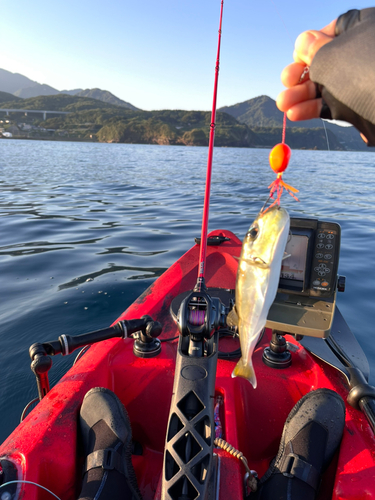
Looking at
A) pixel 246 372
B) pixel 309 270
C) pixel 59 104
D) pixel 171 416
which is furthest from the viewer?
pixel 59 104

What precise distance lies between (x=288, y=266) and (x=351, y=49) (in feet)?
7.19

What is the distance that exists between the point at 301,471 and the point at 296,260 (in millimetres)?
1660

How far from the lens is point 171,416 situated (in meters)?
2.11

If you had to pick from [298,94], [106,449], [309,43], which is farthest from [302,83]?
[106,449]

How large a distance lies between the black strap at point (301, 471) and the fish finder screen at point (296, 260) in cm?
145

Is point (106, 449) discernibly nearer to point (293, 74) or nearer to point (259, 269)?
point (259, 269)

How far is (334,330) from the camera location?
3.80 m

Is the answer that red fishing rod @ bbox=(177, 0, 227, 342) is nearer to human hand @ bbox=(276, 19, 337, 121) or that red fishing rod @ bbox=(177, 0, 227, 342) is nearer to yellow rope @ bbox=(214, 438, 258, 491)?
yellow rope @ bbox=(214, 438, 258, 491)

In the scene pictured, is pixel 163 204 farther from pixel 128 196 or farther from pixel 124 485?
pixel 124 485

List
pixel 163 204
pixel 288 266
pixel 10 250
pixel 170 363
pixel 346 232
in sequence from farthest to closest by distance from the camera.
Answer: pixel 163 204, pixel 346 232, pixel 10 250, pixel 170 363, pixel 288 266

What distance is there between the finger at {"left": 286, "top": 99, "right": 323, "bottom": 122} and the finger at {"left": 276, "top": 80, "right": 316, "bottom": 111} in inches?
0.8

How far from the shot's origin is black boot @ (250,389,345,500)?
7.16ft

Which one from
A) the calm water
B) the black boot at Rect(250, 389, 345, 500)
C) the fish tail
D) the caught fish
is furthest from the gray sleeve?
the calm water

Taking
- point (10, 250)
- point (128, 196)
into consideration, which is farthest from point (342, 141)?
point (10, 250)
